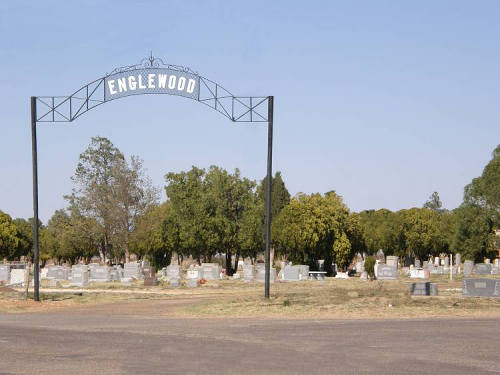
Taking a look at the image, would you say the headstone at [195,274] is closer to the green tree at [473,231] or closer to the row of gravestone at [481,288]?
the row of gravestone at [481,288]

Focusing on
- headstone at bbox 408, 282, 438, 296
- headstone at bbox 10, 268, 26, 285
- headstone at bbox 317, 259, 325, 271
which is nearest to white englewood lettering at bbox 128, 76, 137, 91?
headstone at bbox 408, 282, 438, 296

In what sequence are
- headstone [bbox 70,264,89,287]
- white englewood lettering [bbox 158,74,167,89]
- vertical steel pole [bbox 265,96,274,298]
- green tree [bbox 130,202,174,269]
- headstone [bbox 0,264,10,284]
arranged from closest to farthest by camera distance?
vertical steel pole [bbox 265,96,274,298], white englewood lettering [bbox 158,74,167,89], headstone [bbox 70,264,89,287], headstone [bbox 0,264,10,284], green tree [bbox 130,202,174,269]

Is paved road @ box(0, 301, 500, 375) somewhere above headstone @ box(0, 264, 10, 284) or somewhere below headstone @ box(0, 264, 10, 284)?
above

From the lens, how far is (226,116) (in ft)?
94.8

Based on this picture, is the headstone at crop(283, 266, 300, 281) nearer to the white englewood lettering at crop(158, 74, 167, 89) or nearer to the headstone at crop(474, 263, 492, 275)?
the headstone at crop(474, 263, 492, 275)

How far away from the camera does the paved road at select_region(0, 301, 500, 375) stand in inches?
494

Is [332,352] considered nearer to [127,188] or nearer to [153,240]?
[127,188]

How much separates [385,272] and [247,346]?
41.0 m

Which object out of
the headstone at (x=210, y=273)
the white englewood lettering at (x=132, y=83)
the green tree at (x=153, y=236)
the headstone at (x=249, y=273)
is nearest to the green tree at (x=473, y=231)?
the green tree at (x=153, y=236)

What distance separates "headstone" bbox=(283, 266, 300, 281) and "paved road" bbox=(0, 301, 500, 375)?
31.0 meters

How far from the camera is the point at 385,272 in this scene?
55156 mm

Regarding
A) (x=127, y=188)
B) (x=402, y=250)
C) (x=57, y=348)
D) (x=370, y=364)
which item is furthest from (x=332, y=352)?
(x=402, y=250)

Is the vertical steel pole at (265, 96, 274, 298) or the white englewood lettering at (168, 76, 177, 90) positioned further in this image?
the white englewood lettering at (168, 76, 177, 90)

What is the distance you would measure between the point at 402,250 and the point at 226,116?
82154mm
